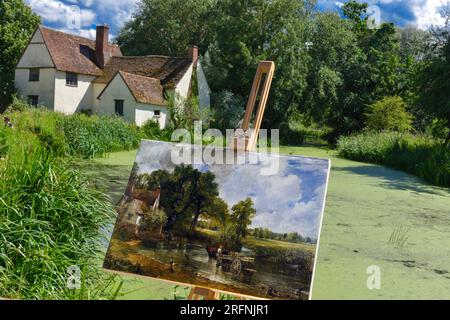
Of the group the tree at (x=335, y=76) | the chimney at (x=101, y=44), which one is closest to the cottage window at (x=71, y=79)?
the chimney at (x=101, y=44)

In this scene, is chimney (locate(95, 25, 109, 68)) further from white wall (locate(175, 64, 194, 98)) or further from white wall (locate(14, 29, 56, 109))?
white wall (locate(175, 64, 194, 98))

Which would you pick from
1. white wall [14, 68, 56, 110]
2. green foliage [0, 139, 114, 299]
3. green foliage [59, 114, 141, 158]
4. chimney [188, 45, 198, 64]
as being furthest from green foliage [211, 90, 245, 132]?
green foliage [0, 139, 114, 299]

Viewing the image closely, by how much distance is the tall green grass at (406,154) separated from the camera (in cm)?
1286

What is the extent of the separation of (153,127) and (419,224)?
16332 millimetres

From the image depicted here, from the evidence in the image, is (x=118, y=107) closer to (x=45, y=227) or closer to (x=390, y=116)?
(x=390, y=116)

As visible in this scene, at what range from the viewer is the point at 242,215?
9.54 ft

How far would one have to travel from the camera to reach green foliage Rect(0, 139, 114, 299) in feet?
11.3

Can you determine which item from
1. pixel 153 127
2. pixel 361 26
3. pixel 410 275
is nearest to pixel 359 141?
pixel 153 127

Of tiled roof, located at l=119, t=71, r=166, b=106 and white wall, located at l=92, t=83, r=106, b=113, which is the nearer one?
tiled roof, located at l=119, t=71, r=166, b=106

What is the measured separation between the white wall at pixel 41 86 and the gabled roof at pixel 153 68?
2576mm

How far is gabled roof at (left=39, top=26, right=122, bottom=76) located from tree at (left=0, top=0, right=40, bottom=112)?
4.89 m

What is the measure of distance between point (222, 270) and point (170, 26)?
35123 mm
